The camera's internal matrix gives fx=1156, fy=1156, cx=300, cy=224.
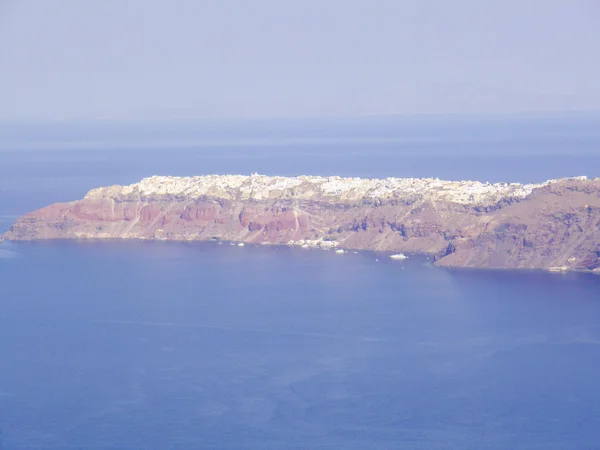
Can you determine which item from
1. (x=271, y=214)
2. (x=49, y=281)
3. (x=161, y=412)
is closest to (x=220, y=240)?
(x=271, y=214)

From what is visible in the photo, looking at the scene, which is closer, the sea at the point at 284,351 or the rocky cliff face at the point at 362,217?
the sea at the point at 284,351

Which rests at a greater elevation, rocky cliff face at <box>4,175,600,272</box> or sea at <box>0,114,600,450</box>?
rocky cliff face at <box>4,175,600,272</box>

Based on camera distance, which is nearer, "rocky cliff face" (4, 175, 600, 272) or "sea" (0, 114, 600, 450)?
"sea" (0, 114, 600, 450)

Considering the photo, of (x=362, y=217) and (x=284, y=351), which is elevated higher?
(x=362, y=217)

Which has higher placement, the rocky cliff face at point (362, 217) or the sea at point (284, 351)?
the rocky cliff face at point (362, 217)

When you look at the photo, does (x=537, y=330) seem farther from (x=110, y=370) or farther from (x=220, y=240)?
(x=220, y=240)
